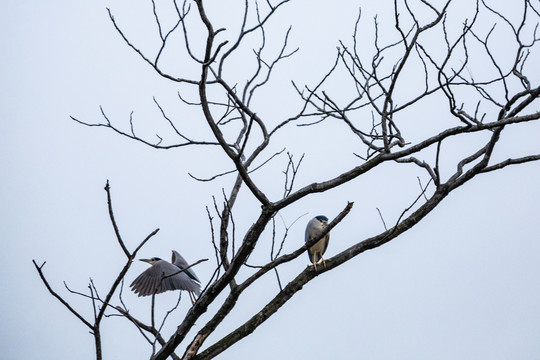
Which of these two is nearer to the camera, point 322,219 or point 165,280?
point 165,280

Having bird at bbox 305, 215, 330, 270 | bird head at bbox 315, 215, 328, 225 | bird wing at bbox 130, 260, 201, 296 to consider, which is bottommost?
bird wing at bbox 130, 260, 201, 296

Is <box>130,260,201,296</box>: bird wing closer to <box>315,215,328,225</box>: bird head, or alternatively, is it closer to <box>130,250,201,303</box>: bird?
<box>130,250,201,303</box>: bird

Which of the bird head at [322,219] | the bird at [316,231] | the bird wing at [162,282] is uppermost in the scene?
the bird head at [322,219]

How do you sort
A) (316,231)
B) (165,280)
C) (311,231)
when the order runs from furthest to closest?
(311,231) → (316,231) → (165,280)

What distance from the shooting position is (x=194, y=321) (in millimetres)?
3291

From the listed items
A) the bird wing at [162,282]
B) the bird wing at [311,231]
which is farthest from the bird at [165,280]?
the bird wing at [311,231]

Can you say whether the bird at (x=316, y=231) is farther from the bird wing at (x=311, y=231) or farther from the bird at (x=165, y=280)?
the bird at (x=165, y=280)

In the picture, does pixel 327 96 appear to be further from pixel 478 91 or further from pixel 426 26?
pixel 478 91

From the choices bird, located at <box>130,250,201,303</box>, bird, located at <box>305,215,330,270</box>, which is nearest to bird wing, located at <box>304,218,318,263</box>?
bird, located at <box>305,215,330,270</box>

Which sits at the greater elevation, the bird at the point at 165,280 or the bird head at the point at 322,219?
the bird head at the point at 322,219

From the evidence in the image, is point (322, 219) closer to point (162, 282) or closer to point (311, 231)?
point (311, 231)

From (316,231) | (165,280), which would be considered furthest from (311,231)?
(165,280)

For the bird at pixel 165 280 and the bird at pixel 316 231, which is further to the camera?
the bird at pixel 316 231

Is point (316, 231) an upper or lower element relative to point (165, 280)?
upper
